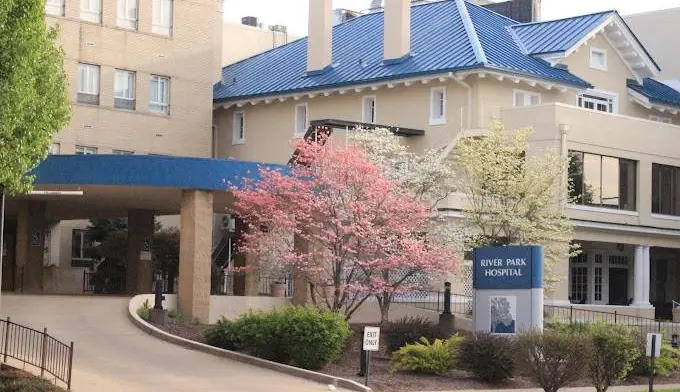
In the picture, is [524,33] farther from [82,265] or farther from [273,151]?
[82,265]

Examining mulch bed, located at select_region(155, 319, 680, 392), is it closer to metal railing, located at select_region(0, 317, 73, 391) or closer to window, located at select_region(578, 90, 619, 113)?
metal railing, located at select_region(0, 317, 73, 391)

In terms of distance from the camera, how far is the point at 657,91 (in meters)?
53.1

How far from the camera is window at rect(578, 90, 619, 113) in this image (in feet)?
161

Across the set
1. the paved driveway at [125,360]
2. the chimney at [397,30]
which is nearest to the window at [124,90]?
the chimney at [397,30]

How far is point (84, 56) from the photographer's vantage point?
49.5m

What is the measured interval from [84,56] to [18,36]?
2404 cm

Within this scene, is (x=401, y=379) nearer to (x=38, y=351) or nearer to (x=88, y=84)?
(x=38, y=351)

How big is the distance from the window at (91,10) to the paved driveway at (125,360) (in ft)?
57.3

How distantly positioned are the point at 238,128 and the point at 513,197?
19280mm

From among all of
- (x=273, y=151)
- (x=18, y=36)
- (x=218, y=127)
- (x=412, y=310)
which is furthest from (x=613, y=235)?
(x=18, y=36)

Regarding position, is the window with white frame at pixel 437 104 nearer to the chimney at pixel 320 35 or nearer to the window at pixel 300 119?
the chimney at pixel 320 35

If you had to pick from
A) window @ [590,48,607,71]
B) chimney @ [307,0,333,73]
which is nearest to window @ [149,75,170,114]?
chimney @ [307,0,333,73]

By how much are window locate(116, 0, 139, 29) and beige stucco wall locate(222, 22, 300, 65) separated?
37.8ft

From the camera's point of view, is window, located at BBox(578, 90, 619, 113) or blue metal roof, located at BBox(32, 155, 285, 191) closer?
blue metal roof, located at BBox(32, 155, 285, 191)
